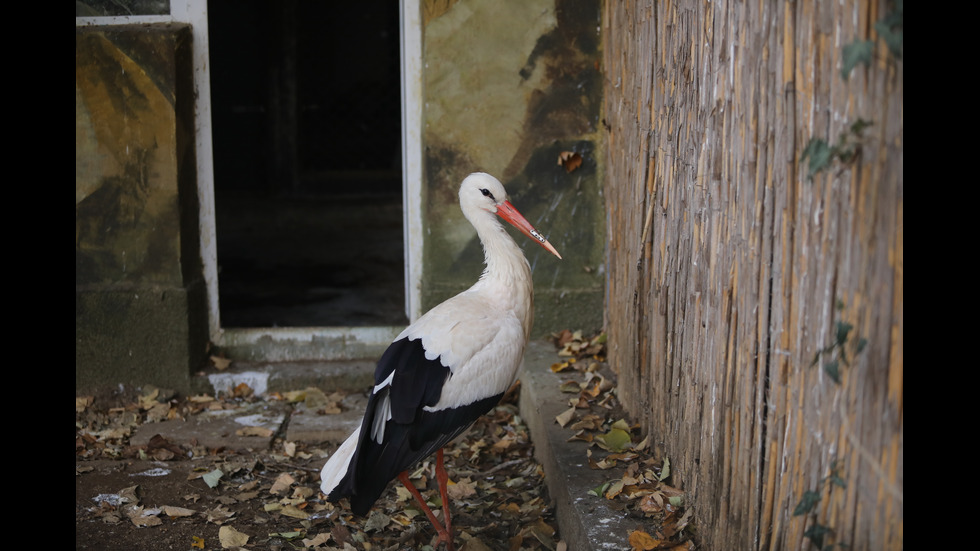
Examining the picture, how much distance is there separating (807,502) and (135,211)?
431cm

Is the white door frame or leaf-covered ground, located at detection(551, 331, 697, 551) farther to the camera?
the white door frame

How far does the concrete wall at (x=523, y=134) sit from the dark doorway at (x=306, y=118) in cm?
426

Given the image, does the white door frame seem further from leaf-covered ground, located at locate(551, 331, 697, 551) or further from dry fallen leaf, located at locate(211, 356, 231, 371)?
leaf-covered ground, located at locate(551, 331, 697, 551)

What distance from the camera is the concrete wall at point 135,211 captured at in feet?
16.9

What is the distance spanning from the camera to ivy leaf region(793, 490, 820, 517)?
90.8 inches

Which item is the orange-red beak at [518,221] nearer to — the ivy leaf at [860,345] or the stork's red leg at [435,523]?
the stork's red leg at [435,523]

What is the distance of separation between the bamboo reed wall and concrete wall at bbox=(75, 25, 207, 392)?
9.47 ft

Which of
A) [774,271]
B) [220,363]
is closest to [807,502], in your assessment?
[774,271]

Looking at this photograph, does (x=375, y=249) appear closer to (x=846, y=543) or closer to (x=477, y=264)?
(x=477, y=264)

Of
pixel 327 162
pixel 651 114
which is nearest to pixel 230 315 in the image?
pixel 651 114

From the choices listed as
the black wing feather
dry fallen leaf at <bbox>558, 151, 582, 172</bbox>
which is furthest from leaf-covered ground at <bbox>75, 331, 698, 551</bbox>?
dry fallen leaf at <bbox>558, 151, 582, 172</bbox>

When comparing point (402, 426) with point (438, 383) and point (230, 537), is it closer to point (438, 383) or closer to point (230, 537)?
point (438, 383)

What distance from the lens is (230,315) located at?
6738 mm

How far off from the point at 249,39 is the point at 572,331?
7202 millimetres
